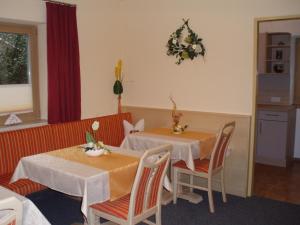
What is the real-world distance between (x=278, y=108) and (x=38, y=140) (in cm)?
365

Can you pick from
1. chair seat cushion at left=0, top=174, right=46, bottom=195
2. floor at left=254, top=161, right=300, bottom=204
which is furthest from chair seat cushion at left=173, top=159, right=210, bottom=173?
chair seat cushion at left=0, top=174, right=46, bottom=195

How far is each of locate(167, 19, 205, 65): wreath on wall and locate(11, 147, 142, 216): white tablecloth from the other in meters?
2.24

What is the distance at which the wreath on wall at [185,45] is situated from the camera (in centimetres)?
419

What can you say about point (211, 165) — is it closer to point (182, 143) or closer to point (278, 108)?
point (182, 143)

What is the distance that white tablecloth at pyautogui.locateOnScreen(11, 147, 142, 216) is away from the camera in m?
2.38

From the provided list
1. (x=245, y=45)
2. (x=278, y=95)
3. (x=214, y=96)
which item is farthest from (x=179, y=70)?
(x=278, y=95)

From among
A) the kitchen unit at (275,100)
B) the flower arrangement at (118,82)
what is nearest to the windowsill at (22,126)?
the flower arrangement at (118,82)

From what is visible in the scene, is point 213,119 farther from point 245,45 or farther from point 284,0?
point 284,0

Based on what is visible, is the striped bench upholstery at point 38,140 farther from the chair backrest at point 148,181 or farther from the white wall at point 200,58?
the chair backrest at point 148,181

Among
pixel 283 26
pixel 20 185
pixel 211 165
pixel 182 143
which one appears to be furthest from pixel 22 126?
pixel 283 26

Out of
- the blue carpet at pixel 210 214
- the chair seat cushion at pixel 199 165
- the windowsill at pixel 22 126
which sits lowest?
the blue carpet at pixel 210 214

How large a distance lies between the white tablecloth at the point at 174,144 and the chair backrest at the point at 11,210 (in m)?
2.05

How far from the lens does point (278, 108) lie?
5250mm

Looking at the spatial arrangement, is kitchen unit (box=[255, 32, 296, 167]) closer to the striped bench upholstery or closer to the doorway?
the doorway
